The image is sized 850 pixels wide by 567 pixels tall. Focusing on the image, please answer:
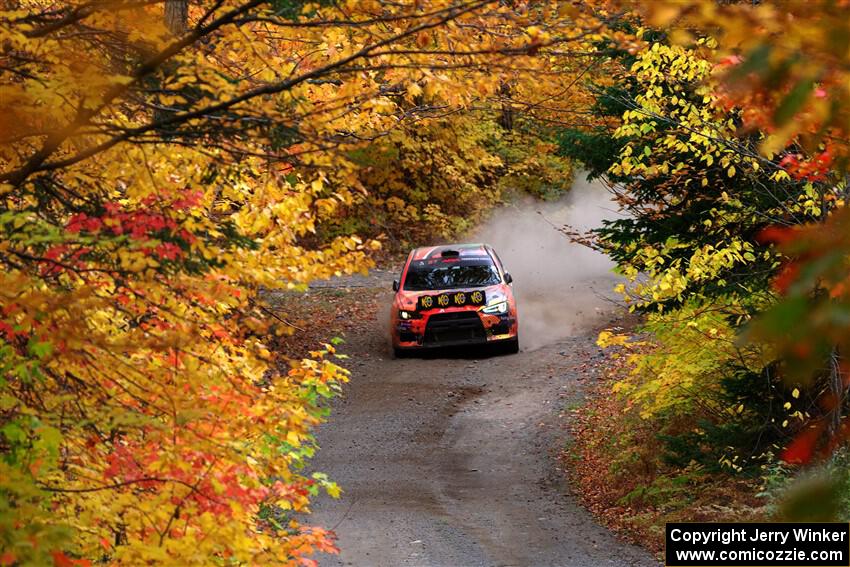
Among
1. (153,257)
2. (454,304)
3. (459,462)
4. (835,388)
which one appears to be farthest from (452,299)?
(153,257)

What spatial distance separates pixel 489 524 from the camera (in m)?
11.0

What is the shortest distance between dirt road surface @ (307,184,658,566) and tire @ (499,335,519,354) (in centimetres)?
15

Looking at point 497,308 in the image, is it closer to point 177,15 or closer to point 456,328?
point 456,328

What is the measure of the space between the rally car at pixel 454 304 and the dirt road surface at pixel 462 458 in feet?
2.12

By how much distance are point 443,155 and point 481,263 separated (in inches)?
503

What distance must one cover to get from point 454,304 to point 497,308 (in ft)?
2.76

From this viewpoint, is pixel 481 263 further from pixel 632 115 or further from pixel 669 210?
pixel 632 115

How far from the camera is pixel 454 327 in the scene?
59.6 ft

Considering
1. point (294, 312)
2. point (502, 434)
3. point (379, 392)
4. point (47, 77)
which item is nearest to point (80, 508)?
point (47, 77)

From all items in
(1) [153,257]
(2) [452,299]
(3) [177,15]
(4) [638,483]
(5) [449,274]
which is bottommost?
(1) [153,257]

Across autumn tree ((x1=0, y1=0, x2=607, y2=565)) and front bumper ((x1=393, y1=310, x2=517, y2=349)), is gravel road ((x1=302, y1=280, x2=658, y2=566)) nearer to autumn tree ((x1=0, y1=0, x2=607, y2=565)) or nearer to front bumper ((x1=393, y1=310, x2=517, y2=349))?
front bumper ((x1=393, y1=310, x2=517, y2=349))

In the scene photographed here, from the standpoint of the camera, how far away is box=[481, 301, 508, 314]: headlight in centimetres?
1798

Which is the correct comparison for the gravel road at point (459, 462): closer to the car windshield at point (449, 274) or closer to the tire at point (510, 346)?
the tire at point (510, 346)

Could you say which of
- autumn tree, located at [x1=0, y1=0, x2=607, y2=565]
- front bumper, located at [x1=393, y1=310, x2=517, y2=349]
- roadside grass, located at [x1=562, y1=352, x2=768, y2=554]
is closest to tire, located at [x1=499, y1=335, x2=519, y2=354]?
front bumper, located at [x1=393, y1=310, x2=517, y2=349]
